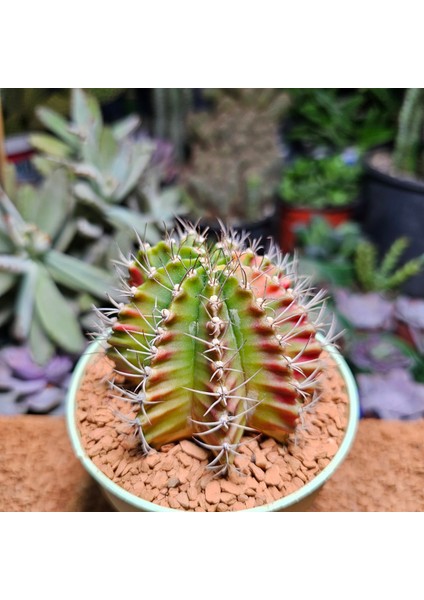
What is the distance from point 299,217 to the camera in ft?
6.97

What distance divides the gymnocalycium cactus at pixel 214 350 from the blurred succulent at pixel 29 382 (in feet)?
2.02

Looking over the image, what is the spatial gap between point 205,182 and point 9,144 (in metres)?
0.66

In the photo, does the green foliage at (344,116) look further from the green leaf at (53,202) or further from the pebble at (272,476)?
the pebble at (272,476)

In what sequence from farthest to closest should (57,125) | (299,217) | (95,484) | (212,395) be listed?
1. (299,217)
2. (57,125)
3. (95,484)
4. (212,395)

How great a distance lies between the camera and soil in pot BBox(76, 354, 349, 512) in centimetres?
83

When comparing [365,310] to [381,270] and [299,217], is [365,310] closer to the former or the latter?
[381,270]

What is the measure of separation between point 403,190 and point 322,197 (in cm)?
28

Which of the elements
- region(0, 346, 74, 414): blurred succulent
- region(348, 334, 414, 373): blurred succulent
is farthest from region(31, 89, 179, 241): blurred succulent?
region(348, 334, 414, 373): blurred succulent

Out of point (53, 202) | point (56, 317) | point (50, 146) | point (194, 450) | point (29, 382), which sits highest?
point (50, 146)

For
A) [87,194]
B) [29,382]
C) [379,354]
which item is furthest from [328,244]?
[29,382]

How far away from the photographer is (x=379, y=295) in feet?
5.93

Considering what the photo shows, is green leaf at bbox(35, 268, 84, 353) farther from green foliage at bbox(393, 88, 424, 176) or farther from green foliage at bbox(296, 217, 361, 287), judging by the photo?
green foliage at bbox(393, 88, 424, 176)

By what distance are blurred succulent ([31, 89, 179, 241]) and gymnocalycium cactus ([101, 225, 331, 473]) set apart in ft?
2.51

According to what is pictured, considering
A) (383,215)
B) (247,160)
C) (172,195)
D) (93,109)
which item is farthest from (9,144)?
(383,215)
